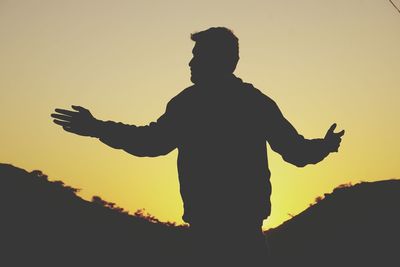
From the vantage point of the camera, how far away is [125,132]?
4.58 m

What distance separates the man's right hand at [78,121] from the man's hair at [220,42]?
1.04 metres

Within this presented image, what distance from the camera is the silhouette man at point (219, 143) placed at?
4.04 meters

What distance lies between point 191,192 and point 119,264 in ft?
53.1

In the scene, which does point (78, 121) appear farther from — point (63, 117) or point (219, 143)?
point (219, 143)

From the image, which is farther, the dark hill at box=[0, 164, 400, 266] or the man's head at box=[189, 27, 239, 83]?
the dark hill at box=[0, 164, 400, 266]

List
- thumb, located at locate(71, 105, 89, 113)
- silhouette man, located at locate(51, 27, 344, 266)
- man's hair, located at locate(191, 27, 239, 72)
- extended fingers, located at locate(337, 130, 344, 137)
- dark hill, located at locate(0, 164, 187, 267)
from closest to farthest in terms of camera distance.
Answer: silhouette man, located at locate(51, 27, 344, 266) → man's hair, located at locate(191, 27, 239, 72) → thumb, located at locate(71, 105, 89, 113) → extended fingers, located at locate(337, 130, 344, 137) → dark hill, located at locate(0, 164, 187, 267)

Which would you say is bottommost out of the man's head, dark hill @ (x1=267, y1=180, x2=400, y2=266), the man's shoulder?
the man's shoulder

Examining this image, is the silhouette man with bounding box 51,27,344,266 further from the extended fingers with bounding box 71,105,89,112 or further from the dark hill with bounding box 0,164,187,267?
the dark hill with bounding box 0,164,187,267

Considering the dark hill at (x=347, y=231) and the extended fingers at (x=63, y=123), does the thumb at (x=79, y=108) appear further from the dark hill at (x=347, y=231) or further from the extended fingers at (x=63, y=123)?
the dark hill at (x=347, y=231)

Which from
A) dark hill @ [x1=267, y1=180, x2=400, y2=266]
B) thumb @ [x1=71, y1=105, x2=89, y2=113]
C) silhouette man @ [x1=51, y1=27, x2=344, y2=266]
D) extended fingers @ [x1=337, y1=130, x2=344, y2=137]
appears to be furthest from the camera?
dark hill @ [x1=267, y1=180, x2=400, y2=266]

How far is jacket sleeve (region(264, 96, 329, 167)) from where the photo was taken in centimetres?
441

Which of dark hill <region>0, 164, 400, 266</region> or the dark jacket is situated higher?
dark hill <region>0, 164, 400, 266</region>

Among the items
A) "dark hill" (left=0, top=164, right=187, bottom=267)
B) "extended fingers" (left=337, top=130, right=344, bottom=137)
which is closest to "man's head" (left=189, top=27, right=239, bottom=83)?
"extended fingers" (left=337, top=130, right=344, bottom=137)

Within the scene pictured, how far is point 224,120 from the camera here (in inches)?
169
